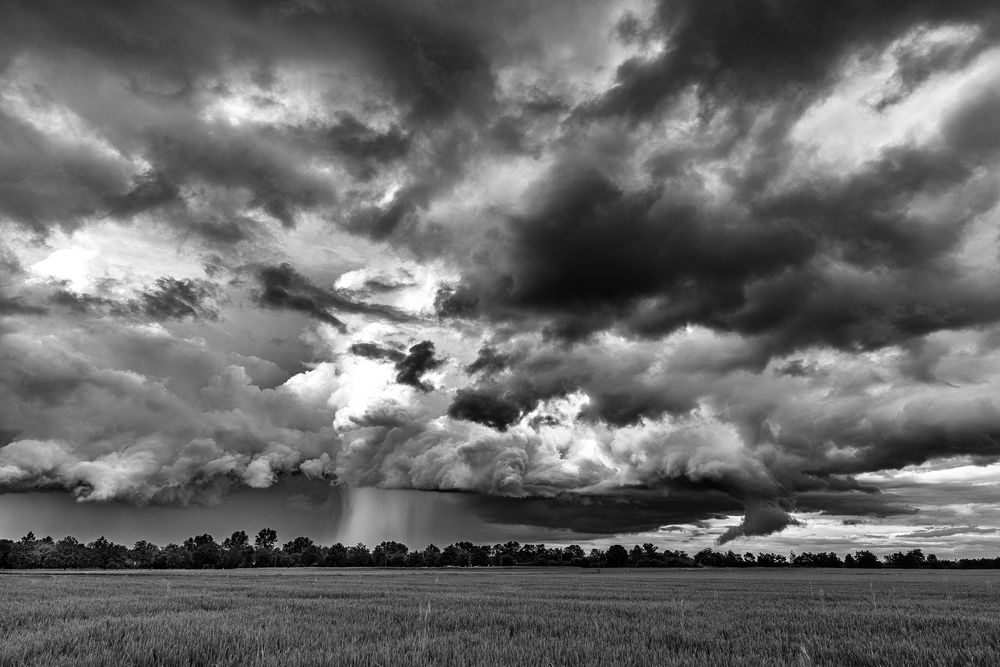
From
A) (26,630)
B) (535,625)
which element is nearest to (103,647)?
(26,630)

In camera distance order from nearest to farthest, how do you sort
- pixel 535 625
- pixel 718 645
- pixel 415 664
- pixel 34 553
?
1. pixel 415 664
2. pixel 718 645
3. pixel 535 625
4. pixel 34 553

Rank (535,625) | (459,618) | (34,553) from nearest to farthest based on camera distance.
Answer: (535,625) → (459,618) → (34,553)

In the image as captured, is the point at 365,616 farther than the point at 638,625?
Yes

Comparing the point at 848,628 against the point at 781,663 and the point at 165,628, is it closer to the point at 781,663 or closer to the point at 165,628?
the point at 781,663

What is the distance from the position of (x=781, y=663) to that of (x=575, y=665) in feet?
13.9

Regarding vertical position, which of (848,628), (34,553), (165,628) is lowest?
(34,553)

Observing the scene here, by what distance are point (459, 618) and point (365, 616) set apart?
13.5ft

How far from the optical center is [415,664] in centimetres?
1091

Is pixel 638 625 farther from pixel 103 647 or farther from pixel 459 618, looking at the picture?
pixel 103 647

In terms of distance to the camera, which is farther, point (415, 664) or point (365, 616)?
point (365, 616)

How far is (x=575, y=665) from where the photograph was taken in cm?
1143

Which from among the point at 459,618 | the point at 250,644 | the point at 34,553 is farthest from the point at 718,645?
the point at 34,553

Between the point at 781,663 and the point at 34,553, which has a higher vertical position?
the point at 781,663

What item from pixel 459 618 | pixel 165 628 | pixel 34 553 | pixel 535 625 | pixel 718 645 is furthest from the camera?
pixel 34 553
